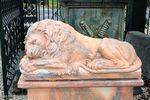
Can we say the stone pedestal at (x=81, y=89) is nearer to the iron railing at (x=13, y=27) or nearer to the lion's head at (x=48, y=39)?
the lion's head at (x=48, y=39)

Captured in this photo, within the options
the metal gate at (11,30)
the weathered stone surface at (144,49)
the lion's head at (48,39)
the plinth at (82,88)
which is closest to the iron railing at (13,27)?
the metal gate at (11,30)

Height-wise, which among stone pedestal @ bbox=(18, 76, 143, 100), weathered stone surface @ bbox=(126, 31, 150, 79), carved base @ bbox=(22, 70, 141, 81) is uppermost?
carved base @ bbox=(22, 70, 141, 81)

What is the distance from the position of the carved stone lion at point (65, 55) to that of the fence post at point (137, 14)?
12.9 ft

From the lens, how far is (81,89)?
3.25 metres

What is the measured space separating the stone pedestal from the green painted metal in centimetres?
280

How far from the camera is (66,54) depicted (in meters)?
3.21

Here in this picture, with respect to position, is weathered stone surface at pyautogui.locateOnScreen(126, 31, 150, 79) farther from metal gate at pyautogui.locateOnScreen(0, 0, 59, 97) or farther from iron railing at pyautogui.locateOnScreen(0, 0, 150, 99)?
metal gate at pyautogui.locateOnScreen(0, 0, 59, 97)

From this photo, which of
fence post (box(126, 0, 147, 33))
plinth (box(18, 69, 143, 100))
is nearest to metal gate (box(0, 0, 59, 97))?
plinth (box(18, 69, 143, 100))

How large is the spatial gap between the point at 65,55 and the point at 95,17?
118 inches

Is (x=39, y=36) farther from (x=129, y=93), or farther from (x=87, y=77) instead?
(x=129, y=93)

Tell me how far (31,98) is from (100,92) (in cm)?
63

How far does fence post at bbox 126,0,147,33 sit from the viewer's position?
7051 millimetres

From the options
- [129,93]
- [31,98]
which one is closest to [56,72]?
[31,98]

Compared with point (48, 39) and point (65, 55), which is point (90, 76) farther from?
point (48, 39)
